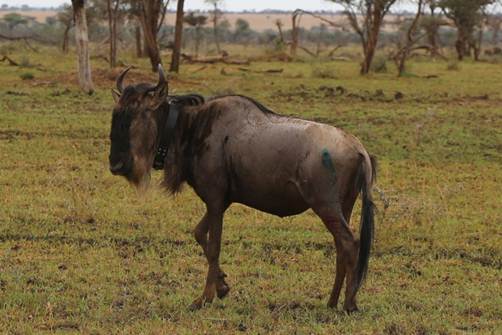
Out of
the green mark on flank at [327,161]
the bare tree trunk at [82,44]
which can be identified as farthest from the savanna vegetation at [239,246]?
the bare tree trunk at [82,44]

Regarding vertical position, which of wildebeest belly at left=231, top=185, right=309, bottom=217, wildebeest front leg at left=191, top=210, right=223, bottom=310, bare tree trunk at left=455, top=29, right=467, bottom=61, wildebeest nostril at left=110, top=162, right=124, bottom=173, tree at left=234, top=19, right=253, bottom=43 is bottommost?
tree at left=234, top=19, right=253, bottom=43

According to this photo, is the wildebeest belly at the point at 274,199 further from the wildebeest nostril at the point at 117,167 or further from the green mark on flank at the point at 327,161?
the wildebeest nostril at the point at 117,167

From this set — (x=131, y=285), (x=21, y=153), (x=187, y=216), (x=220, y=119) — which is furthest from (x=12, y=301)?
(x=21, y=153)

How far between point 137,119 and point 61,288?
4.45 ft

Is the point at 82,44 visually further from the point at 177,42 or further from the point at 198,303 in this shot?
the point at 198,303

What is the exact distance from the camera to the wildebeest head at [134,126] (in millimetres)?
5680

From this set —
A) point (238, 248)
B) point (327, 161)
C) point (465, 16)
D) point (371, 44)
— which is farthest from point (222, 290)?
point (465, 16)

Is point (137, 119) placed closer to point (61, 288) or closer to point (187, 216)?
point (61, 288)

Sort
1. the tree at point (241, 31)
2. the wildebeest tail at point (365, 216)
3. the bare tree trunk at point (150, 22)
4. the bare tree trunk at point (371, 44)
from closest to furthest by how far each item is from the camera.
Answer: the wildebeest tail at point (365, 216) < the bare tree trunk at point (150, 22) < the bare tree trunk at point (371, 44) < the tree at point (241, 31)

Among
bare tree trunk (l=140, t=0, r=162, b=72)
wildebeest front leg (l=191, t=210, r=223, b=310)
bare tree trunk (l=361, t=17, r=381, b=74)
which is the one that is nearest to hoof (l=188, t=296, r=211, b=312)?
wildebeest front leg (l=191, t=210, r=223, b=310)

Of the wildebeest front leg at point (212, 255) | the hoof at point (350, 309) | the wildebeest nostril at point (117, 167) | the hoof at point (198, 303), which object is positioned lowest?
the hoof at point (198, 303)

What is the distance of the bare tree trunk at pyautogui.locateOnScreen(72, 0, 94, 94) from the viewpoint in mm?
18750

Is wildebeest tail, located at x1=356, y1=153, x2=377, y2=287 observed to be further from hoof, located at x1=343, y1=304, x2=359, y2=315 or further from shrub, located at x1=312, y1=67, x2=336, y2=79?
shrub, located at x1=312, y1=67, x2=336, y2=79

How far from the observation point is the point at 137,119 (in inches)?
224
